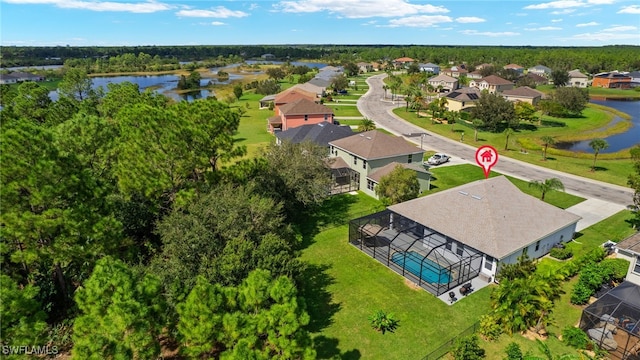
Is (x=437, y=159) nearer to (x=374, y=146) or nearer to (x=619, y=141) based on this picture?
(x=374, y=146)

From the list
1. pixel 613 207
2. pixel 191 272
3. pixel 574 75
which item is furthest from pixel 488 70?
pixel 191 272

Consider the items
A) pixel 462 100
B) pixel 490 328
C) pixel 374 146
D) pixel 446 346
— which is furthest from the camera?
pixel 462 100

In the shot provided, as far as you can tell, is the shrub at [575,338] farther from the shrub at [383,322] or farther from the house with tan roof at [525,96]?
the house with tan roof at [525,96]

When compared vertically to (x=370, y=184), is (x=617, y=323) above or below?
below

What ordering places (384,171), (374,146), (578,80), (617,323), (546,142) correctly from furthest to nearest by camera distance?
(578,80) < (546,142) < (374,146) < (384,171) < (617,323)

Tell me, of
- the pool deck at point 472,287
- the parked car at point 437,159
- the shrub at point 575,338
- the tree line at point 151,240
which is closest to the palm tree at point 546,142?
the parked car at point 437,159

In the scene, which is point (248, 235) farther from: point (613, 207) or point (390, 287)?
point (613, 207)

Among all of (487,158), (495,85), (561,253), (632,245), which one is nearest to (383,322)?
(561,253)
